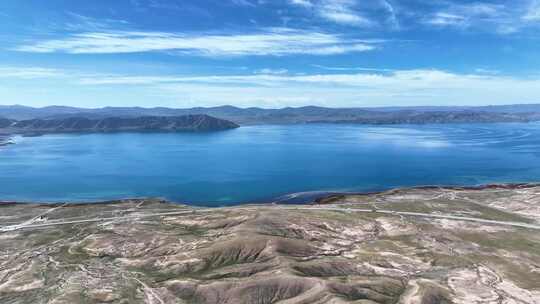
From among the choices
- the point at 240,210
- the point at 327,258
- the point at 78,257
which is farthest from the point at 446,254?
the point at 78,257

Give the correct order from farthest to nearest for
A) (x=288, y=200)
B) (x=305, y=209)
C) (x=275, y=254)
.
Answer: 1. (x=288, y=200)
2. (x=305, y=209)
3. (x=275, y=254)

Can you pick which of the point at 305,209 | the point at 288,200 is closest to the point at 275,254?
the point at 305,209

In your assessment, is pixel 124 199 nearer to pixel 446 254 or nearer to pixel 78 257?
pixel 78 257

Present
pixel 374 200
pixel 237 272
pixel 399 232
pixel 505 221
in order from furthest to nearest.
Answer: pixel 374 200
pixel 505 221
pixel 399 232
pixel 237 272

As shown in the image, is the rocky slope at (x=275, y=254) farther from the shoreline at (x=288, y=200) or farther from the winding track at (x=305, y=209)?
the shoreline at (x=288, y=200)

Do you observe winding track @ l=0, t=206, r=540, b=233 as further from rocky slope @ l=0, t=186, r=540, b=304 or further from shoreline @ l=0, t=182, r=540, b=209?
shoreline @ l=0, t=182, r=540, b=209

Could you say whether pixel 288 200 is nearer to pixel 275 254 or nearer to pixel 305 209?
pixel 305 209

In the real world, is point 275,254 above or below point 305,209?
below

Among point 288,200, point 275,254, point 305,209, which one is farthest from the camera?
point 288,200

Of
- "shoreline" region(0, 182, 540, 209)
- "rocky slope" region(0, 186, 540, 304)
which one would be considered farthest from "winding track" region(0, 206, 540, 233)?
"shoreline" region(0, 182, 540, 209)
